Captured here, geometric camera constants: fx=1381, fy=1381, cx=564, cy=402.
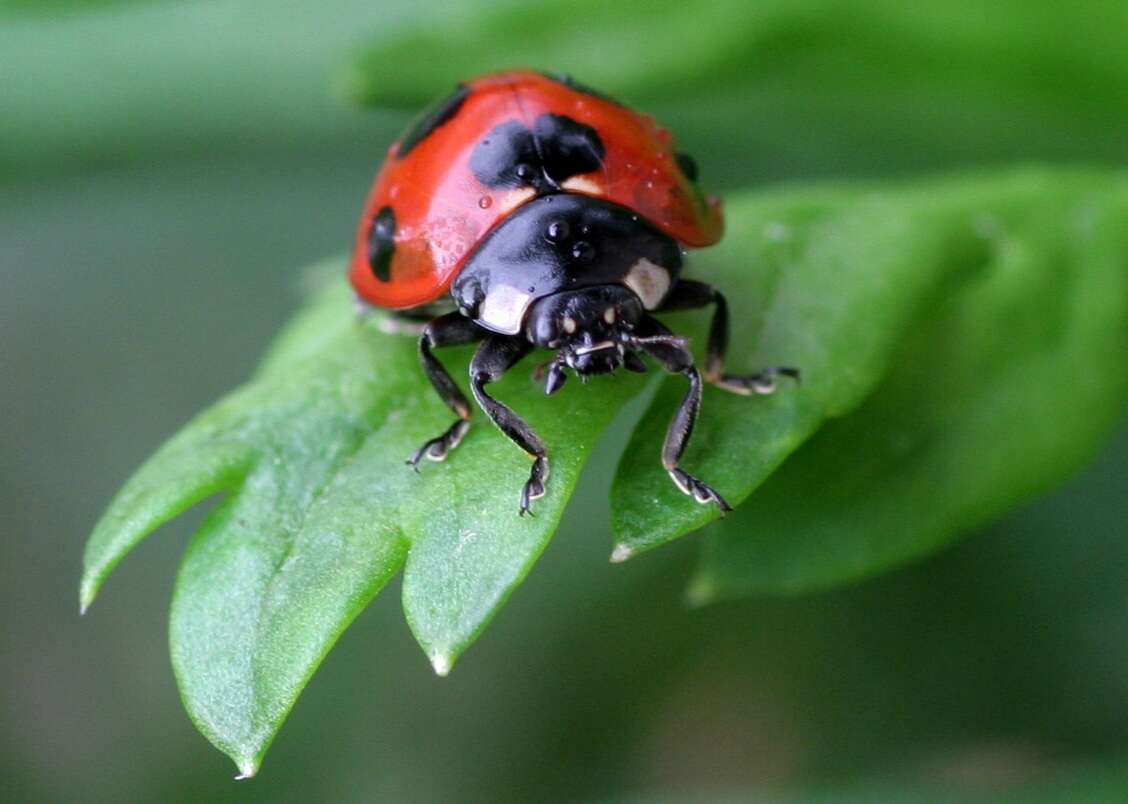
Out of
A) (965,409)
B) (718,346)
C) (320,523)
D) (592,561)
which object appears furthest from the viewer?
(592,561)

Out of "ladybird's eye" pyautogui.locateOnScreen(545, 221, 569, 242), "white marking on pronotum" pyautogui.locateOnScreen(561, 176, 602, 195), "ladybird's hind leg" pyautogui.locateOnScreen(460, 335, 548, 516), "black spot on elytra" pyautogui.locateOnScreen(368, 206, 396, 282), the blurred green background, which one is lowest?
the blurred green background

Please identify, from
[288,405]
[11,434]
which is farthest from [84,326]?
Result: [288,405]

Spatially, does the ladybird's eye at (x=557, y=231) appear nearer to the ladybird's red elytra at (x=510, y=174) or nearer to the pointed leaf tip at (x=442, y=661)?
the ladybird's red elytra at (x=510, y=174)

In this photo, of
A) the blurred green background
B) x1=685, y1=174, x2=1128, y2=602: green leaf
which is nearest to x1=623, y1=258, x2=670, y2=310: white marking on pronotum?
x1=685, y1=174, x2=1128, y2=602: green leaf

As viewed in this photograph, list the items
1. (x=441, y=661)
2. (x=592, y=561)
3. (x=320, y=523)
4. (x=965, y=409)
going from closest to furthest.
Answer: (x=441, y=661) → (x=320, y=523) → (x=965, y=409) → (x=592, y=561)

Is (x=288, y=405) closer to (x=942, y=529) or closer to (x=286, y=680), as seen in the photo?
(x=286, y=680)

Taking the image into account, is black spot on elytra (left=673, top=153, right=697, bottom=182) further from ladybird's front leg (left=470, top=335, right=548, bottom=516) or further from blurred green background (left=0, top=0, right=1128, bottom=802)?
blurred green background (left=0, top=0, right=1128, bottom=802)

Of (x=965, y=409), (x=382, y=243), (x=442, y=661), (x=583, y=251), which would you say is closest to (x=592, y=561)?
(x=965, y=409)

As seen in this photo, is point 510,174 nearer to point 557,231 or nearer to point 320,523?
point 557,231
